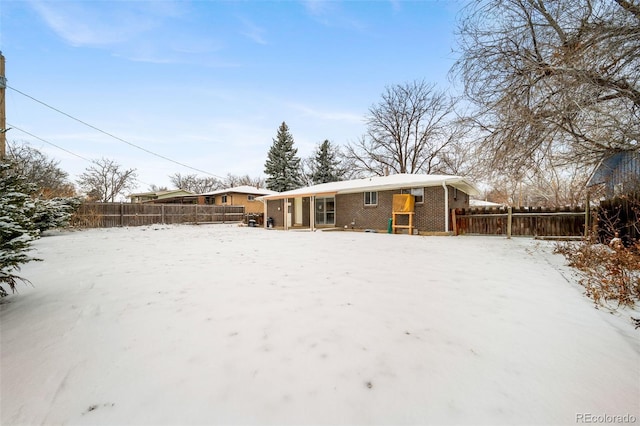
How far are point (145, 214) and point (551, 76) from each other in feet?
75.4

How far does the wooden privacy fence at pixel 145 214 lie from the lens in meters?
16.0

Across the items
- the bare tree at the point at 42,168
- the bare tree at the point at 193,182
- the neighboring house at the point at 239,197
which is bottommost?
the neighboring house at the point at 239,197

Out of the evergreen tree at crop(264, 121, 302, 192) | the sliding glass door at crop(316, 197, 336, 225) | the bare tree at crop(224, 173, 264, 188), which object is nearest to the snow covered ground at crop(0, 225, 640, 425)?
the sliding glass door at crop(316, 197, 336, 225)

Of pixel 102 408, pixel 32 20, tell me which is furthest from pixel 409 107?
pixel 102 408

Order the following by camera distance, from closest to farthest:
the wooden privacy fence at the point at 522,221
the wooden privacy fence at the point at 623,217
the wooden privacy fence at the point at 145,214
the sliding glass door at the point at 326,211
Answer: the wooden privacy fence at the point at 623,217 < the wooden privacy fence at the point at 522,221 < the wooden privacy fence at the point at 145,214 < the sliding glass door at the point at 326,211

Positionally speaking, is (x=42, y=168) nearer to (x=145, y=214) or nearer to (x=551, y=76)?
(x=145, y=214)

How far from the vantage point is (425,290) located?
3527mm

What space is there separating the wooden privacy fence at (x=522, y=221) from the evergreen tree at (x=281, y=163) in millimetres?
23261

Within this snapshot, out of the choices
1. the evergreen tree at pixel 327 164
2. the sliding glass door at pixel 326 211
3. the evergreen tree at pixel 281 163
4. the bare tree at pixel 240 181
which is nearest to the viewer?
the sliding glass door at pixel 326 211

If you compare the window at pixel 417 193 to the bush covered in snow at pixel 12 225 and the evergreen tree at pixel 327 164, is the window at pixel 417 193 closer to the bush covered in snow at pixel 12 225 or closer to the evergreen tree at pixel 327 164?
the bush covered in snow at pixel 12 225

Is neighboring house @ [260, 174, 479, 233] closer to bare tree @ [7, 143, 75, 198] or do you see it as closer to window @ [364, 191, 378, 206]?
window @ [364, 191, 378, 206]

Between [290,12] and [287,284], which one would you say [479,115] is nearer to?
[287,284]

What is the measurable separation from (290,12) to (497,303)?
1116cm

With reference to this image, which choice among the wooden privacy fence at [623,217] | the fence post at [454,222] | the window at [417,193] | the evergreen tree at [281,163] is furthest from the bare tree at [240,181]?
the wooden privacy fence at [623,217]
